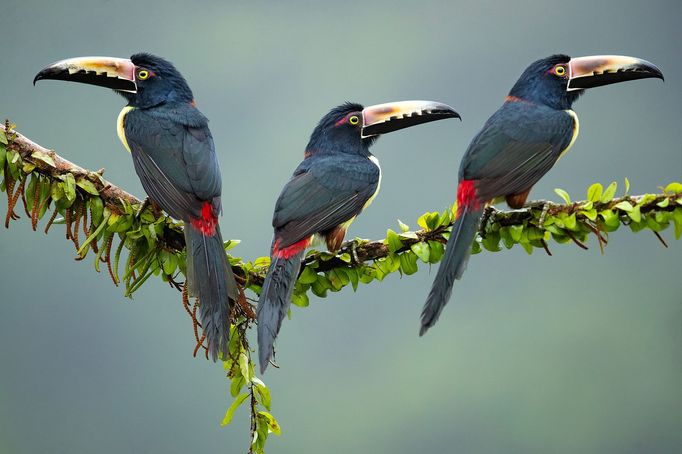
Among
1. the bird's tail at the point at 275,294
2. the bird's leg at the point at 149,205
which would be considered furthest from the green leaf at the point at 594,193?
the bird's leg at the point at 149,205

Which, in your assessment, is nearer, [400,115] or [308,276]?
[308,276]

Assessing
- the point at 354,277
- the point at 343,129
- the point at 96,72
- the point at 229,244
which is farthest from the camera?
the point at 343,129

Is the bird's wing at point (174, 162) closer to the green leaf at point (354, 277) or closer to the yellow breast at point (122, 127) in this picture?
the yellow breast at point (122, 127)

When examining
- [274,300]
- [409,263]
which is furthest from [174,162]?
[409,263]

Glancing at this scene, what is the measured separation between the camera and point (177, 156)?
302 cm

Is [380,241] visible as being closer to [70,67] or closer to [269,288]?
[269,288]

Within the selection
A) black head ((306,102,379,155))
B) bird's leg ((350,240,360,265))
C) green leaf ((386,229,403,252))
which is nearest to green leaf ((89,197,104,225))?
bird's leg ((350,240,360,265))

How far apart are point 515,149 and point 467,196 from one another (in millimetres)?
359

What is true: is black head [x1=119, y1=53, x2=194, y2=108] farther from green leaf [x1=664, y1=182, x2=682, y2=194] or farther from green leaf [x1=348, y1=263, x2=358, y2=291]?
green leaf [x1=664, y1=182, x2=682, y2=194]

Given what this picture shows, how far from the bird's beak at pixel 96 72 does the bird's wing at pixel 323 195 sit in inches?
30.0

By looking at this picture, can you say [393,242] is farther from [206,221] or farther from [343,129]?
[343,129]

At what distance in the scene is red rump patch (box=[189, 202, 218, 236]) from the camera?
8.98ft

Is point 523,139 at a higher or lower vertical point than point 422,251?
higher

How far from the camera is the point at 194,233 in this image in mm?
2723
